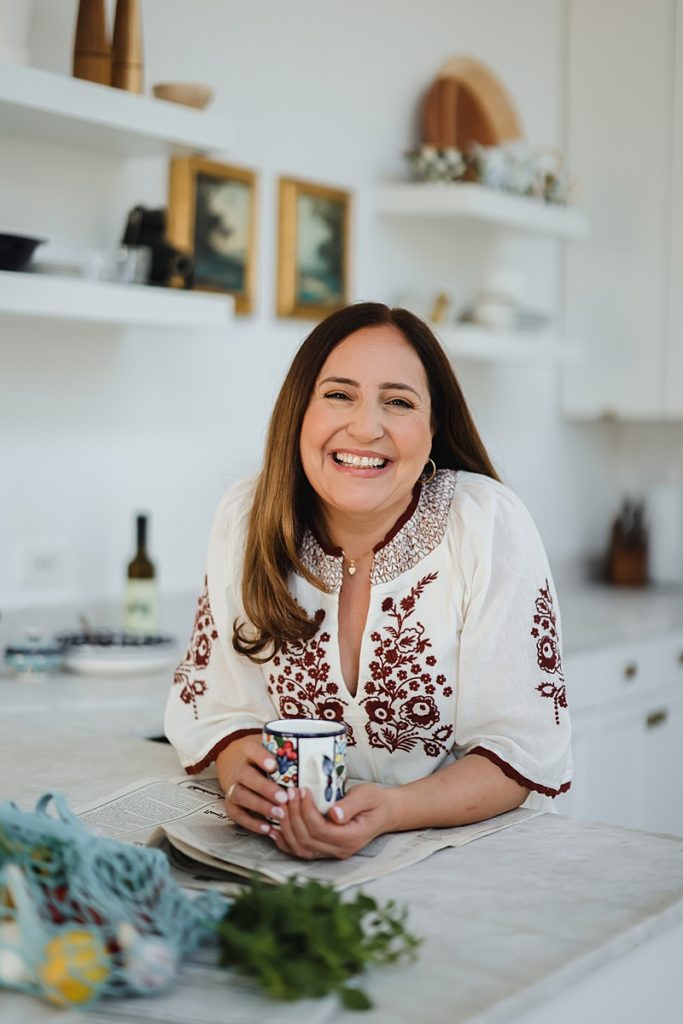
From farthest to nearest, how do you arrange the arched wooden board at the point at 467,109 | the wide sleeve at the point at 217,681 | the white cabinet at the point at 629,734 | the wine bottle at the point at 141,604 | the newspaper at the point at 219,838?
the arched wooden board at the point at 467,109 < the white cabinet at the point at 629,734 < the wine bottle at the point at 141,604 < the wide sleeve at the point at 217,681 < the newspaper at the point at 219,838

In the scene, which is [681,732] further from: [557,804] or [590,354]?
[590,354]

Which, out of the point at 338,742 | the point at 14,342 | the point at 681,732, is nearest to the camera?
the point at 338,742

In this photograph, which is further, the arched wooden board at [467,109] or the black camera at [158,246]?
the arched wooden board at [467,109]

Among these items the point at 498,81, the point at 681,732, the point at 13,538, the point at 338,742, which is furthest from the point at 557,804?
the point at 498,81

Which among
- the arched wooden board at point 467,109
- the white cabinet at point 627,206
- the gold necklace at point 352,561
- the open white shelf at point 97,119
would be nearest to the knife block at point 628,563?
the white cabinet at point 627,206

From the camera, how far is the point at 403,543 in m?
1.60

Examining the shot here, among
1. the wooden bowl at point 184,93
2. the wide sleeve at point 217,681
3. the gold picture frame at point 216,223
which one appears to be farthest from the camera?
the gold picture frame at point 216,223

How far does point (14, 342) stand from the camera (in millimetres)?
2596

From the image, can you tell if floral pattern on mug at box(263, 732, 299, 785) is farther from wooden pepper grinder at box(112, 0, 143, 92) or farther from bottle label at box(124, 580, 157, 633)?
wooden pepper grinder at box(112, 0, 143, 92)

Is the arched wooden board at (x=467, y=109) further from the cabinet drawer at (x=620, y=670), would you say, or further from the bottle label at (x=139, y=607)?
the bottle label at (x=139, y=607)

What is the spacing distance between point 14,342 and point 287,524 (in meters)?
1.19

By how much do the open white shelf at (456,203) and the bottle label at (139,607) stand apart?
1313 mm

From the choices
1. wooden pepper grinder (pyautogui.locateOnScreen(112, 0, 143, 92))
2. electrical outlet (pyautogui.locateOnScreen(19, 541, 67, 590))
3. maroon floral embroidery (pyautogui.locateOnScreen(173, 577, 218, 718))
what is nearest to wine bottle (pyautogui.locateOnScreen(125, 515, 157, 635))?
electrical outlet (pyautogui.locateOnScreen(19, 541, 67, 590))

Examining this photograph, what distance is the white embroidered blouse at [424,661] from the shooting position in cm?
150
